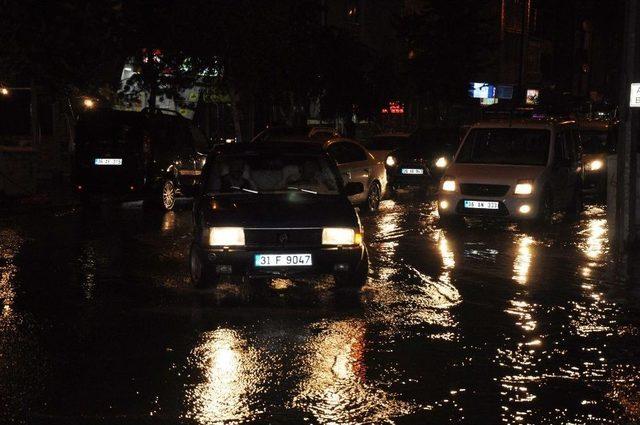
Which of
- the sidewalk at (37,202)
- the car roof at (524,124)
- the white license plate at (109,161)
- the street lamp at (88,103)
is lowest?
the sidewalk at (37,202)

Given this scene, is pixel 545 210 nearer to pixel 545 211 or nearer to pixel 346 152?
pixel 545 211

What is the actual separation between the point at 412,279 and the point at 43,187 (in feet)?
51.5

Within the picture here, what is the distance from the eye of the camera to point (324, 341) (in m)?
8.59

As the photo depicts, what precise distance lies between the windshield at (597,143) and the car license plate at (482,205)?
8.88 metres

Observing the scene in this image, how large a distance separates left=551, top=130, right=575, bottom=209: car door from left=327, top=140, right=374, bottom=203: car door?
3773mm

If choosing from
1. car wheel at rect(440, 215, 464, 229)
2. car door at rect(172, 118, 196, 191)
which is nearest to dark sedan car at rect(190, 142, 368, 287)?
car wheel at rect(440, 215, 464, 229)

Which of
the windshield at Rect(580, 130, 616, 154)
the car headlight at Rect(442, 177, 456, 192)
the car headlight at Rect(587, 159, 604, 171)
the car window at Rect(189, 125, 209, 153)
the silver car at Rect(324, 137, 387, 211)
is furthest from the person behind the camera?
the windshield at Rect(580, 130, 616, 154)

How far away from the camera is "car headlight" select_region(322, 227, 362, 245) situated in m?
10.5

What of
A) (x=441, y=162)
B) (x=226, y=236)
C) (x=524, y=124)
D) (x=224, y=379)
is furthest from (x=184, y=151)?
(x=224, y=379)

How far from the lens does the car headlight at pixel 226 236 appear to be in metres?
10.4

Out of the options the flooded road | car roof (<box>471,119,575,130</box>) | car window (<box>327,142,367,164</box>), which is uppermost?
car roof (<box>471,119,575,130</box>)

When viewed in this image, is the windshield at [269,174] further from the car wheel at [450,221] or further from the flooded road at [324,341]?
the car wheel at [450,221]

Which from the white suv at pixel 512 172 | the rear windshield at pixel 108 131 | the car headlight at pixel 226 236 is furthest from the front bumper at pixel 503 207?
the car headlight at pixel 226 236

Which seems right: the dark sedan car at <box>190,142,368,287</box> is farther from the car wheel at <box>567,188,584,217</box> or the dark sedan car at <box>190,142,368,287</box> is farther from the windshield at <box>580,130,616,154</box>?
the windshield at <box>580,130,616,154</box>
